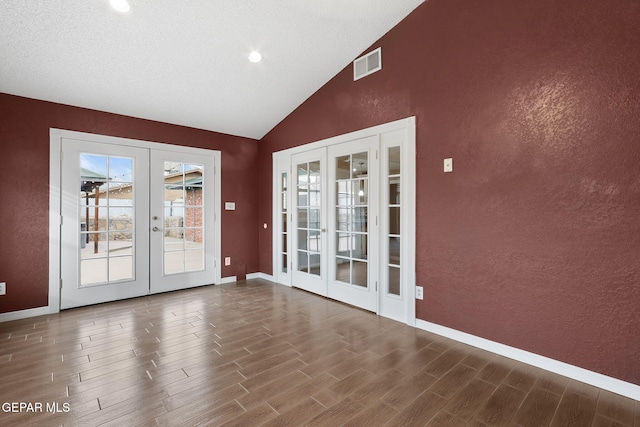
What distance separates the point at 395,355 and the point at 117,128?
4.38 meters

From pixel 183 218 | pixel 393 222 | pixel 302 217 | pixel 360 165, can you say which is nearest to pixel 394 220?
pixel 393 222

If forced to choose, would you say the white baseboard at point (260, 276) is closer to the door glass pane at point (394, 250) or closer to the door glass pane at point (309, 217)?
the door glass pane at point (309, 217)

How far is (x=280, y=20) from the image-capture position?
10.3ft

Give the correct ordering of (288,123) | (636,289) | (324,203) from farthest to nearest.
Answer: (288,123) < (324,203) < (636,289)

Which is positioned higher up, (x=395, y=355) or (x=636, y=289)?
(x=636, y=289)

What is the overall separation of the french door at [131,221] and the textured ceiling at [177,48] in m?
0.68

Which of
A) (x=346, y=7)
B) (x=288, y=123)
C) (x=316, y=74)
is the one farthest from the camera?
(x=288, y=123)

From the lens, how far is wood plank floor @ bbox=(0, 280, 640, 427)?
6.00ft

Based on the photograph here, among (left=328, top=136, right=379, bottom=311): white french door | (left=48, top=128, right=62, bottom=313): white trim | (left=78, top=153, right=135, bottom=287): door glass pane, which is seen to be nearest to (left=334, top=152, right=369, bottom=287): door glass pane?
(left=328, top=136, right=379, bottom=311): white french door

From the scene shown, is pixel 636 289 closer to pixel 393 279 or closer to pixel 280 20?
pixel 393 279

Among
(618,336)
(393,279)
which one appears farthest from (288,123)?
(618,336)

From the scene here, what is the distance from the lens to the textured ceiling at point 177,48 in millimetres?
2783

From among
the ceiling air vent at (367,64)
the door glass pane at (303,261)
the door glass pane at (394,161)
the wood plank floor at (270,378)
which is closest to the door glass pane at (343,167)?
the door glass pane at (394,161)

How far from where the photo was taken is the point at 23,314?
3.51 metres
